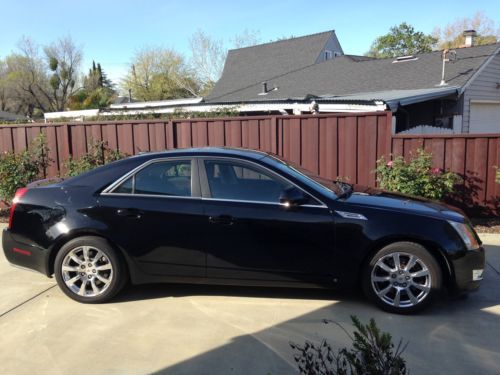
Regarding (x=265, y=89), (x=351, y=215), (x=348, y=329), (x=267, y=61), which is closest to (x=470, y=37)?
(x=265, y=89)

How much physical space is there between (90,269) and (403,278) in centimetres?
303

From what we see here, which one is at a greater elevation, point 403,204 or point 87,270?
point 403,204

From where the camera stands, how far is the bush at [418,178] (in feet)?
23.7

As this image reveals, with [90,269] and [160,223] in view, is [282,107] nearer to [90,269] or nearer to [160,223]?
[160,223]

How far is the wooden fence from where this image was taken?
7562mm

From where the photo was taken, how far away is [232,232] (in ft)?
14.0

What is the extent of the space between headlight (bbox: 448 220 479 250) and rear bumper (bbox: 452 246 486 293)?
57mm

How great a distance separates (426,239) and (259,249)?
5.04ft


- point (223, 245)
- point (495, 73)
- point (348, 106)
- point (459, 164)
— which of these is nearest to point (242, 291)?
point (223, 245)

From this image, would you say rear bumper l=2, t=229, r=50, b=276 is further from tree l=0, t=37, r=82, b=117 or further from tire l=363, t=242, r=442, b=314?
tree l=0, t=37, r=82, b=117

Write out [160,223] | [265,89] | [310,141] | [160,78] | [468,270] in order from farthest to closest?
1. [160,78]
2. [265,89]
3. [310,141]
4. [160,223]
5. [468,270]

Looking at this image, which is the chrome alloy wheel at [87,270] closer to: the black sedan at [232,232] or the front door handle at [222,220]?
the black sedan at [232,232]

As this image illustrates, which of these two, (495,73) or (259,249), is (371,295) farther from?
(495,73)

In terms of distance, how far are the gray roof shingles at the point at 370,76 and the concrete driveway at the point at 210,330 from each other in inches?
488
